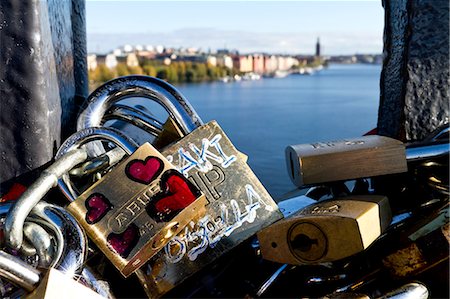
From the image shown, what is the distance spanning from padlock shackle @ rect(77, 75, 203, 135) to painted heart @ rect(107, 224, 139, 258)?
220 millimetres

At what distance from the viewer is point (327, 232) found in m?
0.69

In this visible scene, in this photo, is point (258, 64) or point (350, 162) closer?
point (350, 162)

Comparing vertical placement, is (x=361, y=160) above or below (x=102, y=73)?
above

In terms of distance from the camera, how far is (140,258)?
2.16 ft

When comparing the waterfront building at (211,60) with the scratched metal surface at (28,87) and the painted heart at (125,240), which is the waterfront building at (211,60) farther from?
the painted heart at (125,240)

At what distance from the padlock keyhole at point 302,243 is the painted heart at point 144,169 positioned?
20 cm

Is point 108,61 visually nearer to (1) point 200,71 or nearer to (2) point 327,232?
(1) point 200,71

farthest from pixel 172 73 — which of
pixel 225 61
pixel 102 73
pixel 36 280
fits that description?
pixel 36 280

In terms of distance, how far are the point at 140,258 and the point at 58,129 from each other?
0.28 meters

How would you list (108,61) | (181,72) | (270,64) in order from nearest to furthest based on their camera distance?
1. (108,61)
2. (181,72)
3. (270,64)

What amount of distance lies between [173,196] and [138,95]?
0.78ft

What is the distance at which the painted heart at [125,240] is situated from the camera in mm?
648

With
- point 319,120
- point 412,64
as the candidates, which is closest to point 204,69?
point 319,120

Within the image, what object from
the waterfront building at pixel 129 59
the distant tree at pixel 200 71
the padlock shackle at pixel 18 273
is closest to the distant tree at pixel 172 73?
the waterfront building at pixel 129 59
